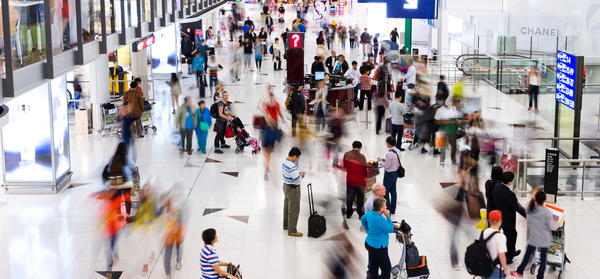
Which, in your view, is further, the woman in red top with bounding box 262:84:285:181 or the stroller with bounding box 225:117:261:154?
the stroller with bounding box 225:117:261:154

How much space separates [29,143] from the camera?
1069cm

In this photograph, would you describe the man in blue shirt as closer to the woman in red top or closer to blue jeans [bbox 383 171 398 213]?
blue jeans [bbox 383 171 398 213]

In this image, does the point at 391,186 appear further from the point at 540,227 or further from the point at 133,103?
the point at 133,103

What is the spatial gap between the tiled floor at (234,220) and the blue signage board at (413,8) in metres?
6.40

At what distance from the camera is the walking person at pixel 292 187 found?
8.52 meters

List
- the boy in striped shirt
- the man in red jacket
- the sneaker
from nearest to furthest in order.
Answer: the boy in striped shirt → the sneaker → the man in red jacket

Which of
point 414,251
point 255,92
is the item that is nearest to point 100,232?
point 414,251

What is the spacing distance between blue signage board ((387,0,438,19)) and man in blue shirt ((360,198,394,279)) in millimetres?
13240

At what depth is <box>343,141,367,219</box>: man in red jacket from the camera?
352 inches

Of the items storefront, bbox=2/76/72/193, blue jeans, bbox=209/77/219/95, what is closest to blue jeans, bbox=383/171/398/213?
storefront, bbox=2/76/72/193

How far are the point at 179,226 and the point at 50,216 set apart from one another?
11.5ft

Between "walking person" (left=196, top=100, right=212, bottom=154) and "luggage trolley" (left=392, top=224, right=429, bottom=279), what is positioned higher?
"walking person" (left=196, top=100, right=212, bottom=154)

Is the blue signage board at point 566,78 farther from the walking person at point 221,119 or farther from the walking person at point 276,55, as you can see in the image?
the walking person at point 276,55

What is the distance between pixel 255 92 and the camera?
21172 millimetres
